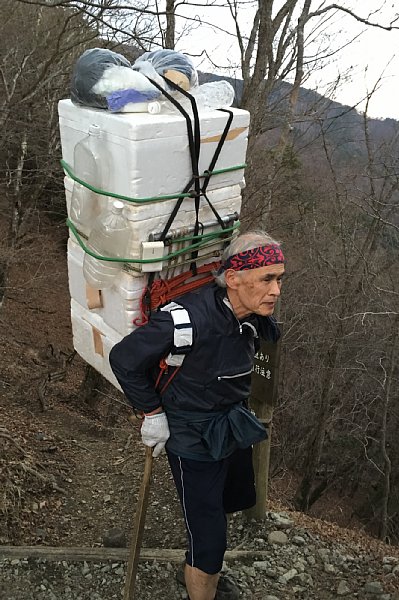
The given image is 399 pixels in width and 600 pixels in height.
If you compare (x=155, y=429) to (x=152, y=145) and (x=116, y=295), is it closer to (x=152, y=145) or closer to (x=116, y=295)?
(x=116, y=295)

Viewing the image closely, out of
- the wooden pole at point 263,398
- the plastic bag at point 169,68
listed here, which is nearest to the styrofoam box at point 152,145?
the plastic bag at point 169,68

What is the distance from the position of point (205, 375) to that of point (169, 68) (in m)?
1.38

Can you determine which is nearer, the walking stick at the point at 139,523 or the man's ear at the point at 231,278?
the man's ear at the point at 231,278

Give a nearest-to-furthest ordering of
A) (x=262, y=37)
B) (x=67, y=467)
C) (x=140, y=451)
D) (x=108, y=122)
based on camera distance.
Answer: (x=108, y=122), (x=67, y=467), (x=140, y=451), (x=262, y=37)

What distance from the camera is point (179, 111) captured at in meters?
2.10

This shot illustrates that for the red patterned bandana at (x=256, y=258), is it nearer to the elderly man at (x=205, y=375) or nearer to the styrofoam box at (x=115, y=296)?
the elderly man at (x=205, y=375)

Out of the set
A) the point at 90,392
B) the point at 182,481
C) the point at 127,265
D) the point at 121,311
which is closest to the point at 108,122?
the point at 127,265

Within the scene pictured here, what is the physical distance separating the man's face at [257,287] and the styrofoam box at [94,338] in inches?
23.4

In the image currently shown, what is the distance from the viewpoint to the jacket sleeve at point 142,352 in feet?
6.85

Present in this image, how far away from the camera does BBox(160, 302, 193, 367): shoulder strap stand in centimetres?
212

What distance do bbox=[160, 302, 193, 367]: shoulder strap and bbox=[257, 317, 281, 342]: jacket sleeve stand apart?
47 centimetres

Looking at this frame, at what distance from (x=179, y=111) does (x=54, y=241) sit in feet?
47.9

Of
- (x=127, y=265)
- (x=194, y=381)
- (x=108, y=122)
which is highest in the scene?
(x=108, y=122)

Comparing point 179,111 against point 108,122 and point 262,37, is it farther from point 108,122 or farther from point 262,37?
point 262,37
